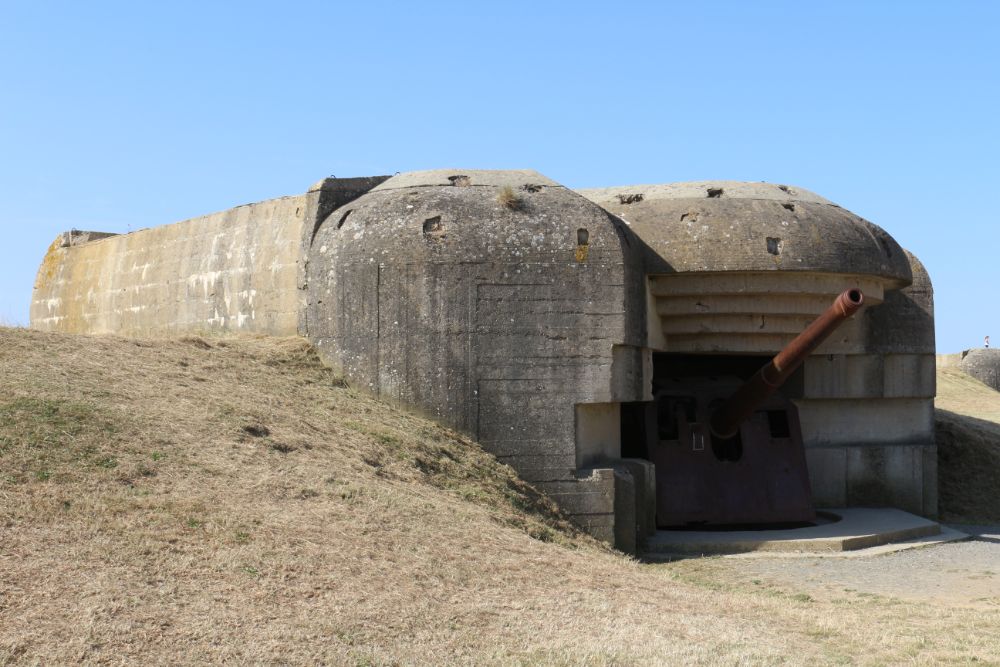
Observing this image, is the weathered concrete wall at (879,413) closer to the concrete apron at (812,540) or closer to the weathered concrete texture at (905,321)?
the weathered concrete texture at (905,321)

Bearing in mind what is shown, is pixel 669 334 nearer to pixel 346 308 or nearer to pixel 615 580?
pixel 346 308

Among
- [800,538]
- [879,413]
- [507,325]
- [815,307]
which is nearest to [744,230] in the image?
[815,307]

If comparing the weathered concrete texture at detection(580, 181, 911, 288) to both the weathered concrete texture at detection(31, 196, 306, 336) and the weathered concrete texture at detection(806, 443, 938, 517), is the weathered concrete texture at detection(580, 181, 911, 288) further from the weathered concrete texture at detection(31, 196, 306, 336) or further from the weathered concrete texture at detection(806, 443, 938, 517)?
the weathered concrete texture at detection(31, 196, 306, 336)

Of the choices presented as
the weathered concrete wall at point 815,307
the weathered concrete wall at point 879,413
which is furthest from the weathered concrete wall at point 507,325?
the weathered concrete wall at point 879,413

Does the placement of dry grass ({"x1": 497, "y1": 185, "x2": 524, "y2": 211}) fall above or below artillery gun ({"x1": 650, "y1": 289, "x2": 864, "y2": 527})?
above

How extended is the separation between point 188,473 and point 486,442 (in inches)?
136

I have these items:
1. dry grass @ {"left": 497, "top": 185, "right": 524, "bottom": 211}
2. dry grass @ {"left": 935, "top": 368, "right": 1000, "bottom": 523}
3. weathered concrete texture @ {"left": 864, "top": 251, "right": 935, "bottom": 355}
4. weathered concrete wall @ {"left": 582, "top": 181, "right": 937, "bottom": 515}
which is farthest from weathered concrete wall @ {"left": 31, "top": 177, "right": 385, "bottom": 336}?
dry grass @ {"left": 935, "top": 368, "right": 1000, "bottom": 523}

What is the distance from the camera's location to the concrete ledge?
10.9 metres

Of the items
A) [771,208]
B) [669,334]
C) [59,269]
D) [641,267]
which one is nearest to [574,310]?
[641,267]

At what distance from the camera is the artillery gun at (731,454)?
39.1ft

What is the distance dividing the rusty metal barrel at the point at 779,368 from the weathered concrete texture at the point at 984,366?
18327 mm

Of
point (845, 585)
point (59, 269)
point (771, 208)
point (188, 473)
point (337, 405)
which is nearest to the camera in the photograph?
point (188, 473)

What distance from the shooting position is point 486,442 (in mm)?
10445

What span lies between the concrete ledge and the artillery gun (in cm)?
28
